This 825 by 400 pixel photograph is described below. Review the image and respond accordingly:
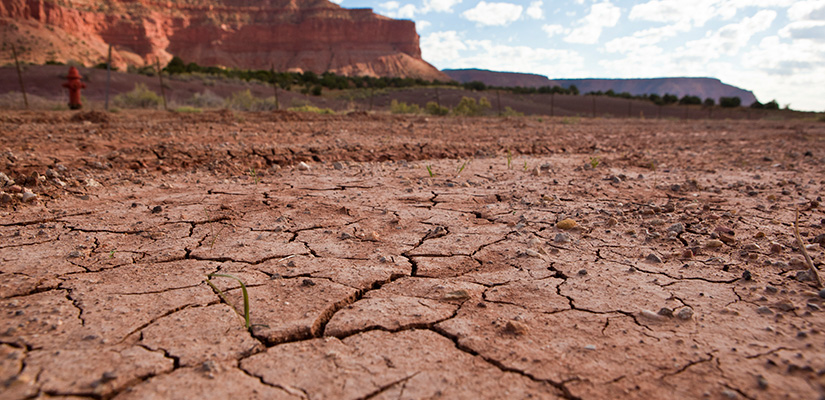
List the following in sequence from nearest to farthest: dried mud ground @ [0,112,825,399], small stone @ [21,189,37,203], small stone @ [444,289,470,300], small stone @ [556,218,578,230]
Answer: dried mud ground @ [0,112,825,399] < small stone @ [444,289,470,300] < small stone @ [556,218,578,230] < small stone @ [21,189,37,203]

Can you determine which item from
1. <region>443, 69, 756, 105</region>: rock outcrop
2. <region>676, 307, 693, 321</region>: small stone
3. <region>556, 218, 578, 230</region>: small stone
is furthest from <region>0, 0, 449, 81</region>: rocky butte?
<region>676, 307, 693, 321</region>: small stone

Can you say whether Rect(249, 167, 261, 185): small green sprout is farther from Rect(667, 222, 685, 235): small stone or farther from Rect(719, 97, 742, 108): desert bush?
Rect(719, 97, 742, 108): desert bush

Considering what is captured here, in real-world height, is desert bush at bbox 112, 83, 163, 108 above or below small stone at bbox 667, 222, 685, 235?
above

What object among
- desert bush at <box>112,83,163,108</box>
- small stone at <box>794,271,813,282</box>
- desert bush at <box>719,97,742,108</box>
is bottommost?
small stone at <box>794,271,813,282</box>

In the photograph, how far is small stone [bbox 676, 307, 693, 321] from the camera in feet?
5.74

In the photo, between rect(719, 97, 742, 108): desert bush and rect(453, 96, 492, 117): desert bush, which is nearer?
rect(453, 96, 492, 117): desert bush

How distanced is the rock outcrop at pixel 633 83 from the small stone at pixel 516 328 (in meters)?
119

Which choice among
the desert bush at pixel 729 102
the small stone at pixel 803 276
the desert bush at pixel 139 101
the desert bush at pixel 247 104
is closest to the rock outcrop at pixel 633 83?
the desert bush at pixel 729 102

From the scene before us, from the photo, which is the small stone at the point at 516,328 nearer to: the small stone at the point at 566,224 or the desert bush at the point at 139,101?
the small stone at the point at 566,224

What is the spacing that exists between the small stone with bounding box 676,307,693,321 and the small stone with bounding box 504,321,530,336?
61 cm

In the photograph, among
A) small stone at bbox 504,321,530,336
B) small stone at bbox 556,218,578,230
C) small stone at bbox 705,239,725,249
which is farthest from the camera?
small stone at bbox 556,218,578,230

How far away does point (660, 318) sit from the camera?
1.75 m

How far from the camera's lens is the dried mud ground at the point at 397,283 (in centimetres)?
139

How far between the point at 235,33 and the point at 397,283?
79.3m
